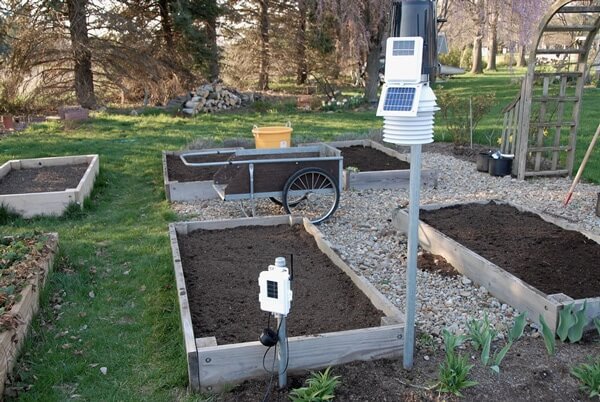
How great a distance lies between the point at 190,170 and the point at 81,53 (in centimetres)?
831

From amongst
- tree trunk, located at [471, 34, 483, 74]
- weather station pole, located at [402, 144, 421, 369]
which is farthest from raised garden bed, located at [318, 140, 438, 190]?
tree trunk, located at [471, 34, 483, 74]

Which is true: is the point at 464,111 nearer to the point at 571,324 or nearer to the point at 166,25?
the point at 571,324

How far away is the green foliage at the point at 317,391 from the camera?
103 inches

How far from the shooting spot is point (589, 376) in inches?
109

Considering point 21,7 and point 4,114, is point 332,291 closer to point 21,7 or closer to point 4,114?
point 4,114

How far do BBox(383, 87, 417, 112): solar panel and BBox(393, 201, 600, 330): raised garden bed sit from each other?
5.89 ft

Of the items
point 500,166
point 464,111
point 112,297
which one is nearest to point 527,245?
point 112,297

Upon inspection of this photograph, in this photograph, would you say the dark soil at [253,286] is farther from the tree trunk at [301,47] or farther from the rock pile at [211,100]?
the tree trunk at [301,47]

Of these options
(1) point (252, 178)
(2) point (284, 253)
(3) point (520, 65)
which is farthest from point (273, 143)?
(3) point (520, 65)

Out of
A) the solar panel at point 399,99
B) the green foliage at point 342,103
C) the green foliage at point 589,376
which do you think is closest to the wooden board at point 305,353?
the green foliage at point 589,376

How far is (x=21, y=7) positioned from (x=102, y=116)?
11.1 feet

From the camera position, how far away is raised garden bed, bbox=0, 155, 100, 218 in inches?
237

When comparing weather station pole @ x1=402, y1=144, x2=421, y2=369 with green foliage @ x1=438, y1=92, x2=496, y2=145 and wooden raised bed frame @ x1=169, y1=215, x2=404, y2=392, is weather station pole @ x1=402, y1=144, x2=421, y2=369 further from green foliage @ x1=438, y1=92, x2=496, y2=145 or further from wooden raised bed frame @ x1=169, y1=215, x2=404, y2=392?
green foliage @ x1=438, y1=92, x2=496, y2=145

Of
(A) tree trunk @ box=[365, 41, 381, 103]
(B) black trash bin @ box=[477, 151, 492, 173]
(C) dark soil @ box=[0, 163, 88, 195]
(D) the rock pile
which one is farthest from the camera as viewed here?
(A) tree trunk @ box=[365, 41, 381, 103]
